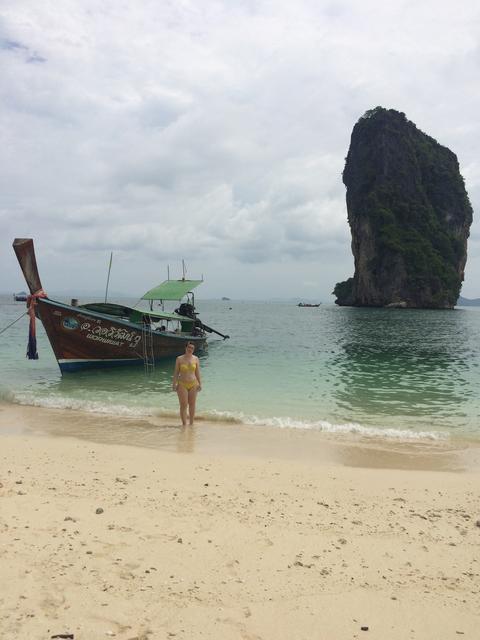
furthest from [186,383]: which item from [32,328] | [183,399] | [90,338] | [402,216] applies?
[402,216]

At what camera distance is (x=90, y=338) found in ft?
54.0

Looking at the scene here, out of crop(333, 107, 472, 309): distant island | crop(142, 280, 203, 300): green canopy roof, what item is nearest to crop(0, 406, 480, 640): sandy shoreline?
crop(142, 280, 203, 300): green canopy roof

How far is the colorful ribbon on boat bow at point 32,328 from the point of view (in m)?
12.5

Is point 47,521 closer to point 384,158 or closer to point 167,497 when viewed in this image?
point 167,497

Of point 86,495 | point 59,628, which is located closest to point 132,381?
point 86,495

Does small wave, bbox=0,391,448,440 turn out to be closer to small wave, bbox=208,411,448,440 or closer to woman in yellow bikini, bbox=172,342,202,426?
small wave, bbox=208,411,448,440

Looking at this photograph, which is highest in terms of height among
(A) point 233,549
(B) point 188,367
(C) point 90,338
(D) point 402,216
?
(D) point 402,216

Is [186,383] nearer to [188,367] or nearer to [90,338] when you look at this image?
[188,367]

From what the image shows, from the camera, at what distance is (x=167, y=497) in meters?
5.11

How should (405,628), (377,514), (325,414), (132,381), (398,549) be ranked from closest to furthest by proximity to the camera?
(405,628) < (398,549) < (377,514) < (325,414) < (132,381)

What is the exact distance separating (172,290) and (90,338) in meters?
7.76

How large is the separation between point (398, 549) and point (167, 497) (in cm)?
227

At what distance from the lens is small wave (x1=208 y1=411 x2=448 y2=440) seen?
913 centimetres

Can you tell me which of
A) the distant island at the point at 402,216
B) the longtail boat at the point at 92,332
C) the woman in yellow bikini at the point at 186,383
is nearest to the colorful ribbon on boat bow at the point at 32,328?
the longtail boat at the point at 92,332
